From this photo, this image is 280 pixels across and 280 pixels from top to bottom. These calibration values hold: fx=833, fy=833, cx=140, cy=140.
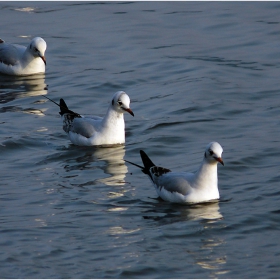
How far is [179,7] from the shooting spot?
23062mm

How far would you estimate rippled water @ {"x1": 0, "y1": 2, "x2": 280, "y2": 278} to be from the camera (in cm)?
914

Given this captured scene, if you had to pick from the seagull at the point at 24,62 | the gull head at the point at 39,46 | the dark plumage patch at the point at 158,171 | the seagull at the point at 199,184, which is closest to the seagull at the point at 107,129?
the dark plumage patch at the point at 158,171

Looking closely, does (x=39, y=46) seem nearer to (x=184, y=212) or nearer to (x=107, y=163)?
(x=107, y=163)

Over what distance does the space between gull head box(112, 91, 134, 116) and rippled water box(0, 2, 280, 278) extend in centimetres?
60

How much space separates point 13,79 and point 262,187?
9.08 m

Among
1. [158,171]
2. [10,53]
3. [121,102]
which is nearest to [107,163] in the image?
[121,102]

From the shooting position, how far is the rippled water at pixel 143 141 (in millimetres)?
9141

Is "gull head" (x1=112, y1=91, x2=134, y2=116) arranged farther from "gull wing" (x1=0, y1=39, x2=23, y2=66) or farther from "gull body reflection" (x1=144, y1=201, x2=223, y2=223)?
"gull wing" (x1=0, y1=39, x2=23, y2=66)

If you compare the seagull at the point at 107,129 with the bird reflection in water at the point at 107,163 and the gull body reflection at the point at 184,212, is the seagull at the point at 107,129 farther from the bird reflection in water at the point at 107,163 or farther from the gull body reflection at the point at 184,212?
the gull body reflection at the point at 184,212

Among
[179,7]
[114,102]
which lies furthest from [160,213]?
[179,7]

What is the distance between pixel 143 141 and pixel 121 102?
0.74m

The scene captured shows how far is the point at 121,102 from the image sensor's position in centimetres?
1336

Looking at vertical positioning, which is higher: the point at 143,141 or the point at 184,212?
the point at 143,141

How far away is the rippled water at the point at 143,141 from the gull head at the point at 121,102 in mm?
602
